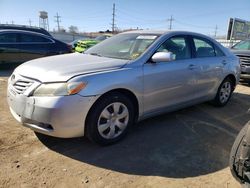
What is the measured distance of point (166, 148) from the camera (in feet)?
12.3

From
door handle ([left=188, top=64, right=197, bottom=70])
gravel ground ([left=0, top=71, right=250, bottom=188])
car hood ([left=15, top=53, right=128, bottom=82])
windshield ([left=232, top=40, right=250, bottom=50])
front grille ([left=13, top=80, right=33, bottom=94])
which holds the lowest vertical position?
gravel ground ([left=0, top=71, right=250, bottom=188])

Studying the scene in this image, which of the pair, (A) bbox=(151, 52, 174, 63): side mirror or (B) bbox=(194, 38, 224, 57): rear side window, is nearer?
(A) bbox=(151, 52, 174, 63): side mirror

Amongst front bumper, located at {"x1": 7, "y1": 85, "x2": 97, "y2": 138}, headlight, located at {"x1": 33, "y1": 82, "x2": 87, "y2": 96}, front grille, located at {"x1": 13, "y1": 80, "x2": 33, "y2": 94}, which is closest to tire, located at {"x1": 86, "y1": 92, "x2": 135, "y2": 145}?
front bumper, located at {"x1": 7, "y1": 85, "x2": 97, "y2": 138}

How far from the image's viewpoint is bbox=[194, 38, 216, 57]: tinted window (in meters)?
4.96

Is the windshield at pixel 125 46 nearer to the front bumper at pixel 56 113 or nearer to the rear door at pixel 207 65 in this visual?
→ the rear door at pixel 207 65

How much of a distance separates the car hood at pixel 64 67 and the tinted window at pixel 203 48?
1.77 m

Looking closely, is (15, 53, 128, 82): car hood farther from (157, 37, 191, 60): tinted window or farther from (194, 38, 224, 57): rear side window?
(194, 38, 224, 57): rear side window

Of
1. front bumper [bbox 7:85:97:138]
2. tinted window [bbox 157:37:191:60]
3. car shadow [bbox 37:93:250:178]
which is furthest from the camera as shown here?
tinted window [bbox 157:37:191:60]

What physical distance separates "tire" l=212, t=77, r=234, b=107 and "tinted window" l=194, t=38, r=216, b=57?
74 cm

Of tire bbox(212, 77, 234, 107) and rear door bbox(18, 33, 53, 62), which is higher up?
rear door bbox(18, 33, 53, 62)

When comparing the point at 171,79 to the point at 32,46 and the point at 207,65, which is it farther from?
the point at 32,46

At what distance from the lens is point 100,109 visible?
342 centimetres

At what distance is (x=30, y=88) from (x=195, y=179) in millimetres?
2210

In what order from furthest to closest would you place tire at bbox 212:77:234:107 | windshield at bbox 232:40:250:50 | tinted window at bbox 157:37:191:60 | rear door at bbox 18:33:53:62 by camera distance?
rear door at bbox 18:33:53:62 < windshield at bbox 232:40:250:50 < tire at bbox 212:77:234:107 < tinted window at bbox 157:37:191:60
